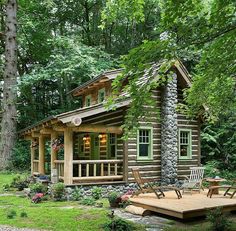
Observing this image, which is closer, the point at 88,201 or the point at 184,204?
the point at 184,204

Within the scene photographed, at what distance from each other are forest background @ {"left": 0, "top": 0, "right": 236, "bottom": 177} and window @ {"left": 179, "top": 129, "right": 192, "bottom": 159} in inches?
50.1

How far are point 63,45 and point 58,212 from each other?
15370mm

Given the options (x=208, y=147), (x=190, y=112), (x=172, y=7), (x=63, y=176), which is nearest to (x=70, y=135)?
(x=63, y=176)

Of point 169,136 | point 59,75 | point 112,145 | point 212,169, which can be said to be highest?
point 59,75

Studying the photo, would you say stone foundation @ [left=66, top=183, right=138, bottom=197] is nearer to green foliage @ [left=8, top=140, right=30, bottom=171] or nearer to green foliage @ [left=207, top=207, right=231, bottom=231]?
green foliage @ [left=207, top=207, right=231, bottom=231]

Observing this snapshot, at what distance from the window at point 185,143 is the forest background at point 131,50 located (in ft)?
4.17

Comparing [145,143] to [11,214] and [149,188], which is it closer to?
[149,188]

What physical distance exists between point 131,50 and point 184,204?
496 centimetres

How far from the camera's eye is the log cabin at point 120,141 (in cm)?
1299

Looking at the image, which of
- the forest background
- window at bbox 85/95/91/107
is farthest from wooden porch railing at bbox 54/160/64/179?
window at bbox 85/95/91/107

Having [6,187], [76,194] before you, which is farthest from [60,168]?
[6,187]

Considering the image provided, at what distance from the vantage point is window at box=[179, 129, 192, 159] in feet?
55.8

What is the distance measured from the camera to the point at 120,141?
15.3 m

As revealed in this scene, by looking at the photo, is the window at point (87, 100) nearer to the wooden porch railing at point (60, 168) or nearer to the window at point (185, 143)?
the window at point (185, 143)
